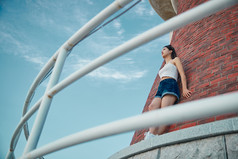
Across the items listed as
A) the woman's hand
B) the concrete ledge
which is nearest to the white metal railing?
the concrete ledge

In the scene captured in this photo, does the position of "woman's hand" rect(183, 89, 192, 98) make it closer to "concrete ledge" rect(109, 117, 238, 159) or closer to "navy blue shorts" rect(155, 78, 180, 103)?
"navy blue shorts" rect(155, 78, 180, 103)

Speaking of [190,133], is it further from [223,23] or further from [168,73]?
[223,23]

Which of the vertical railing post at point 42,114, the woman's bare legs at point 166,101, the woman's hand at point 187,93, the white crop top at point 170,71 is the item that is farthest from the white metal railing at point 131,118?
the woman's hand at point 187,93

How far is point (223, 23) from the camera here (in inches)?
132

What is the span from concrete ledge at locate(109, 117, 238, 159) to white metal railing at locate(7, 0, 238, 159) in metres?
1.14

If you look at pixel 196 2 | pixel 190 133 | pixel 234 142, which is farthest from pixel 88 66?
pixel 196 2

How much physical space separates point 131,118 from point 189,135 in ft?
4.38

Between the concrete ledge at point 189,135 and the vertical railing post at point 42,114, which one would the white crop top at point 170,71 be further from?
the vertical railing post at point 42,114

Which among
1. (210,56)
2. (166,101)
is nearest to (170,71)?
(166,101)

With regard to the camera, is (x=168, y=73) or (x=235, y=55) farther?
(x=168, y=73)

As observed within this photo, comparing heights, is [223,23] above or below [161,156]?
above

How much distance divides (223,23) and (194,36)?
1.67 feet

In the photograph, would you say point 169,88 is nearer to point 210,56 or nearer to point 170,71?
point 170,71

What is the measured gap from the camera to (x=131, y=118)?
0.85 m
